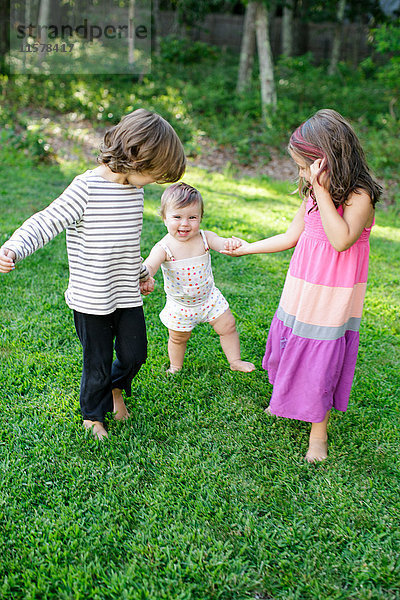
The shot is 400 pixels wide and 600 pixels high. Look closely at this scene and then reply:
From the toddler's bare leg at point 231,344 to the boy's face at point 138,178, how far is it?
1.09 metres

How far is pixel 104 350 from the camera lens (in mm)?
2418

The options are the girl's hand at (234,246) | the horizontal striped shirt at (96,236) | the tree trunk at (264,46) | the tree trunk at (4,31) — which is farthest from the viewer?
the tree trunk at (4,31)

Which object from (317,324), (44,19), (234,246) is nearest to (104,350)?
(234,246)

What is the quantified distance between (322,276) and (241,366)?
3.43 ft

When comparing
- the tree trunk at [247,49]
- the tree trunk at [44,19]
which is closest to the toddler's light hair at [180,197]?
the tree trunk at [247,49]

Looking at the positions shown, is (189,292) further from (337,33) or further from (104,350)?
(337,33)

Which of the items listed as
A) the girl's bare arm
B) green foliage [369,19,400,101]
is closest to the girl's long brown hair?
the girl's bare arm

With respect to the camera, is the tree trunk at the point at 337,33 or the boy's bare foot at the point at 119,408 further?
the tree trunk at the point at 337,33

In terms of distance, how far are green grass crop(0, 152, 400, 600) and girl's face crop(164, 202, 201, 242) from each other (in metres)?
0.91

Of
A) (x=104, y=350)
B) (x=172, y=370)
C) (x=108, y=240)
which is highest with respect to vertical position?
(x=108, y=240)

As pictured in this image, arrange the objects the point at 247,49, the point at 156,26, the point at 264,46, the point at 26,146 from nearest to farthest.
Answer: the point at 26,146 → the point at 264,46 → the point at 247,49 → the point at 156,26

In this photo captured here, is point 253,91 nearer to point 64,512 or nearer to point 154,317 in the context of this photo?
point 154,317

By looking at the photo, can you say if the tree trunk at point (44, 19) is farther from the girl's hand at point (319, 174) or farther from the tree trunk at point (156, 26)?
the girl's hand at point (319, 174)

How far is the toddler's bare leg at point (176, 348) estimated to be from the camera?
9.87 feet
